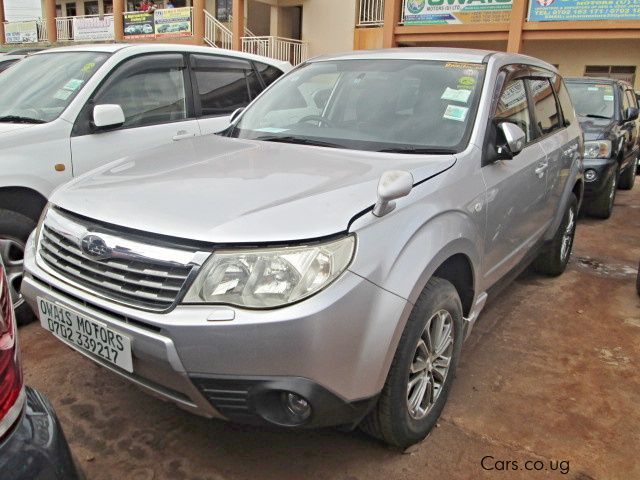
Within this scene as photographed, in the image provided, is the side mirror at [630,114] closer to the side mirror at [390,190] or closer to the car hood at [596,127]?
the car hood at [596,127]

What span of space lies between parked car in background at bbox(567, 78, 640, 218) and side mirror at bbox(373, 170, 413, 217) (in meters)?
5.27

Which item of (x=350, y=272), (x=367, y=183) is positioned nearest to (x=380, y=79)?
(x=367, y=183)

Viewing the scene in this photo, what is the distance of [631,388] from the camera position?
121 inches

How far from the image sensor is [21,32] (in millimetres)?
24750

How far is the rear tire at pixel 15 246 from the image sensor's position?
338 centimetres

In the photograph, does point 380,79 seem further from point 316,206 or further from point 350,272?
point 350,272

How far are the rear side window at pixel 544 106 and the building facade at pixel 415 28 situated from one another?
39.6ft

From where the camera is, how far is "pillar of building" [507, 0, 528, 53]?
14.9m

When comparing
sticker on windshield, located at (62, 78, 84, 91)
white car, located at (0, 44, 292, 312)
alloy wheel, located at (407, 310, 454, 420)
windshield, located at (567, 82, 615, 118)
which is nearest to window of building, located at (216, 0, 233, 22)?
windshield, located at (567, 82, 615, 118)

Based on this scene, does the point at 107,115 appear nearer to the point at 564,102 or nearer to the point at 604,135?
the point at 564,102

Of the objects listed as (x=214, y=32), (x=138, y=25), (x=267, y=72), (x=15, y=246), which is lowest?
(x=15, y=246)

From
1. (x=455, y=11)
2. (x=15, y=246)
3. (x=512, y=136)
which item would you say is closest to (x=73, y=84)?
(x=15, y=246)

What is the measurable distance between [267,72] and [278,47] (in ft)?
46.1

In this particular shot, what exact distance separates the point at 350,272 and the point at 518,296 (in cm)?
283
